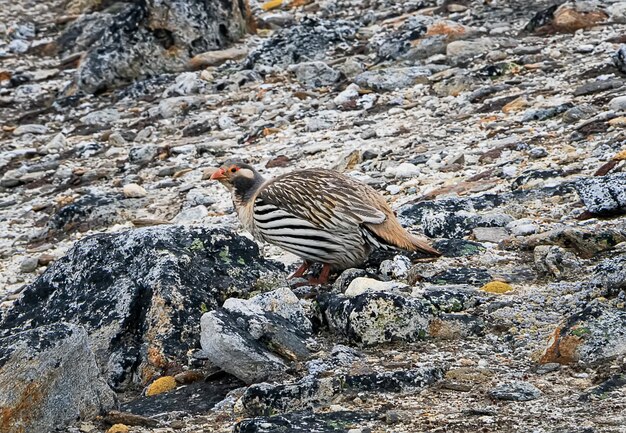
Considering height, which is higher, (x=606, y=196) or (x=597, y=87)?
(x=606, y=196)

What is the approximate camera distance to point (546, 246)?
669 centimetres

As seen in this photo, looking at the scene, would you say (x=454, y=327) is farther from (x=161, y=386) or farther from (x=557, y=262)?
(x=161, y=386)

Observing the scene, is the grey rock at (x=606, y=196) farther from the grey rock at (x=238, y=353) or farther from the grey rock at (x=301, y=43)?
the grey rock at (x=301, y=43)

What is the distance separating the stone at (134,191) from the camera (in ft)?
37.5

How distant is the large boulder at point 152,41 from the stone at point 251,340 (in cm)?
1129

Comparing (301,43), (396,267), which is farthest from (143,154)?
(396,267)

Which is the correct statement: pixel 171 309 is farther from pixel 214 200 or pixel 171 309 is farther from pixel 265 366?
pixel 214 200

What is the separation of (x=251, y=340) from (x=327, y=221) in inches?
66.2

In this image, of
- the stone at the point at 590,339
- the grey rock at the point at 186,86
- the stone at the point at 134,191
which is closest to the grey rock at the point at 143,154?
the stone at the point at 134,191

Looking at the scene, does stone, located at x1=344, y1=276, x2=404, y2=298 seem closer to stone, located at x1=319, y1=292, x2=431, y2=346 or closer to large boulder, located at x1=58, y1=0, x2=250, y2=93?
stone, located at x1=319, y1=292, x2=431, y2=346

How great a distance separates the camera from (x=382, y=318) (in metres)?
5.76

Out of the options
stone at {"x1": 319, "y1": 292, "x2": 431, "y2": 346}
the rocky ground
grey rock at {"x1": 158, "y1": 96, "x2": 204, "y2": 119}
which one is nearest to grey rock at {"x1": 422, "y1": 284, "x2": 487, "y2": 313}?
the rocky ground

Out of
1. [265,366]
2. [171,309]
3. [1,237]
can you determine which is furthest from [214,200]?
[265,366]

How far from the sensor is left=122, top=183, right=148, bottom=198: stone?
→ 11430 mm
